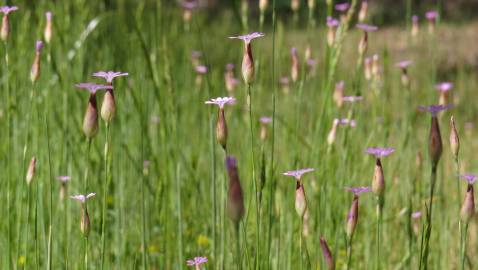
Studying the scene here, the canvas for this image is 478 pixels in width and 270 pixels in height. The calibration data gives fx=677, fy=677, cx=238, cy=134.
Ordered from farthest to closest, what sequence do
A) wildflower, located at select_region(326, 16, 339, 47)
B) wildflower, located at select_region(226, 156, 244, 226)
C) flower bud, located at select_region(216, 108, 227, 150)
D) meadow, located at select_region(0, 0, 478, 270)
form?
wildflower, located at select_region(326, 16, 339, 47) < meadow, located at select_region(0, 0, 478, 270) < flower bud, located at select_region(216, 108, 227, 150) < wildflower, located at select_region(226, 156, 244, 226)

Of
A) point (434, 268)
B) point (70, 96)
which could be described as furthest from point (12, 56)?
point (434, 268)

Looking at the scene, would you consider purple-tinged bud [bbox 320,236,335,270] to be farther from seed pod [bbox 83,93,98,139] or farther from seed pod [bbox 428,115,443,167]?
seed pod [bbox 83,93,98,139]

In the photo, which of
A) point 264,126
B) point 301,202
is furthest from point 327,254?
point 264,126

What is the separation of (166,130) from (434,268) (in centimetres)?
94

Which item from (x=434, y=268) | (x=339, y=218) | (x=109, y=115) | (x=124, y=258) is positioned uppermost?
(x=109, y=115)

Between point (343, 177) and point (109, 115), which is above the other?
point (109, 115)

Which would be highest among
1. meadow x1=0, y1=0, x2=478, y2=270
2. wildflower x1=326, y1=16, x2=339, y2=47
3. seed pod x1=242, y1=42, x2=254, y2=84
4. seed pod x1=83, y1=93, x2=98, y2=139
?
wildflower x1=326, y1=16, x2=339, y2=47

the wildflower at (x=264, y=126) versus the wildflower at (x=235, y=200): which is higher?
the wildflower at (x=235, y=200)

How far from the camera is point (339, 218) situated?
1.69m

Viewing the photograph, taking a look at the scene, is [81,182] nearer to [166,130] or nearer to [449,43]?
[166,130]

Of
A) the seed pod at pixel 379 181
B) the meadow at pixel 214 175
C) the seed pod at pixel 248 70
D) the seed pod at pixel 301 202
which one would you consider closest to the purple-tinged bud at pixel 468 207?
the meadow at pixel 214 175

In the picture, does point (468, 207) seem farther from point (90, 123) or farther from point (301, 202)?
point (90, 123)

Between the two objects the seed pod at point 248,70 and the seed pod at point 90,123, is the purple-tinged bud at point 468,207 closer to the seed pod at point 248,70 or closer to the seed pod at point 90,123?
the seed pod at point 248,70

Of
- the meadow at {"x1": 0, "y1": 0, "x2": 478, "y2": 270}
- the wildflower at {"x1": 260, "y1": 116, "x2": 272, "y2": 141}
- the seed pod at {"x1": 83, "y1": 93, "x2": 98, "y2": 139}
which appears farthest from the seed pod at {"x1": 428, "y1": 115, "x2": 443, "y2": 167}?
the wildflower at {"x1": 260, "y1": 116, "x2": 272, "y2": 141}
